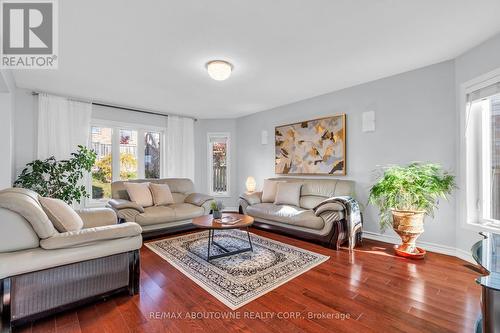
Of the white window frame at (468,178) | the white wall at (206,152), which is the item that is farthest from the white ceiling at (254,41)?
the white wall at (206,152)

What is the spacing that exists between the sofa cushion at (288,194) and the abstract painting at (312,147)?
18.9 inches

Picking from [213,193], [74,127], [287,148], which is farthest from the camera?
[213,193]

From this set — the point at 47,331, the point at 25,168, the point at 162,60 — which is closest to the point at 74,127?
the point at 25,168

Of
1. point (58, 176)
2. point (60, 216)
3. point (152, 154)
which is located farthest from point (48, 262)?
point (152, 154)

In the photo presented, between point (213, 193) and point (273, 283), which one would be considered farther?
point (213, 193)

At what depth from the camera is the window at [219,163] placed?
20.7 ft

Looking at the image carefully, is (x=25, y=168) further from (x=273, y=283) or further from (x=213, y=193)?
(x=273, y=283)

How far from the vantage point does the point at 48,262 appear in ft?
5.61

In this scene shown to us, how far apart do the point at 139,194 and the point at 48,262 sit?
2500 millimetres

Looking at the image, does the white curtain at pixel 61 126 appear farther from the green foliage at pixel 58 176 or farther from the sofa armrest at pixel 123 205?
the sofa armrest at pixel 123 205

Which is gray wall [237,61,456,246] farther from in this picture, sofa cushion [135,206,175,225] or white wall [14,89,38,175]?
white wall [14,89,38,175]

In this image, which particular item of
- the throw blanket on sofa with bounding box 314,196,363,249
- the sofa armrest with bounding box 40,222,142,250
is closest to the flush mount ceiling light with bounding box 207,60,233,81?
the sofa armrest with bounding box 40,222,142,250

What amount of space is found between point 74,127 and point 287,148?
13.7 feet

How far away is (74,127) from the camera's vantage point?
14.2 feet
